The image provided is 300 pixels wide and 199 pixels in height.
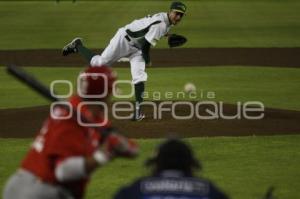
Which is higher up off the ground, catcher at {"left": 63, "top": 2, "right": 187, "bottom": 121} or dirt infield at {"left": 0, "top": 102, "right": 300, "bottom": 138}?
catcher at {"left": 63, "top": 2, "right": 187, "bottom": 121}

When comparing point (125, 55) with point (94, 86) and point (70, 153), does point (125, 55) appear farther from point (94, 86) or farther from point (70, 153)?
point (70, 153)

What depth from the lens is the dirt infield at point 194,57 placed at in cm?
Answer: 2520

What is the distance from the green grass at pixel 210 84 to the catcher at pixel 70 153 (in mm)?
11311

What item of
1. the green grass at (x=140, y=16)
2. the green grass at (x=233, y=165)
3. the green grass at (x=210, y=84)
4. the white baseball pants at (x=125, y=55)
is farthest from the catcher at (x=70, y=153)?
the green grass at (x=140, y=16)

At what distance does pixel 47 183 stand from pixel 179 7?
9.30 m

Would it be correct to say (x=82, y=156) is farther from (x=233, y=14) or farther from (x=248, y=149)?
(x=233, y=14)

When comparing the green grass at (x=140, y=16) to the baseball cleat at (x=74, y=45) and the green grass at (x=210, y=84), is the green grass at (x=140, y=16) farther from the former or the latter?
the baseball cleat at (x=74, y=45)

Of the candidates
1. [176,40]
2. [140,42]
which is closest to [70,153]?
[140,42]

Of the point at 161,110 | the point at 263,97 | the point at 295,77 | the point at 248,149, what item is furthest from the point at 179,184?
the point at 295,77

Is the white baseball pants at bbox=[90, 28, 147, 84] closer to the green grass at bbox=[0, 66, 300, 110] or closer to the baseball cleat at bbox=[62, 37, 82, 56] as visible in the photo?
the baseball cleat at bbox=[62, 37, 82, 56]

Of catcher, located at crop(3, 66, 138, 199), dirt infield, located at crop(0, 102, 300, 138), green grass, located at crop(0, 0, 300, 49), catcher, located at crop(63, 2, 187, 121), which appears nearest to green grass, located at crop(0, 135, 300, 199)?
dirt infield, located at crop(0, 102, 300, 138)

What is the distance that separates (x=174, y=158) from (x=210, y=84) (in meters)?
15.1

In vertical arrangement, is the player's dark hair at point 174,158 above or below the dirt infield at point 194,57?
below

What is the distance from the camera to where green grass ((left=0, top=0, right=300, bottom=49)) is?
105 ft
